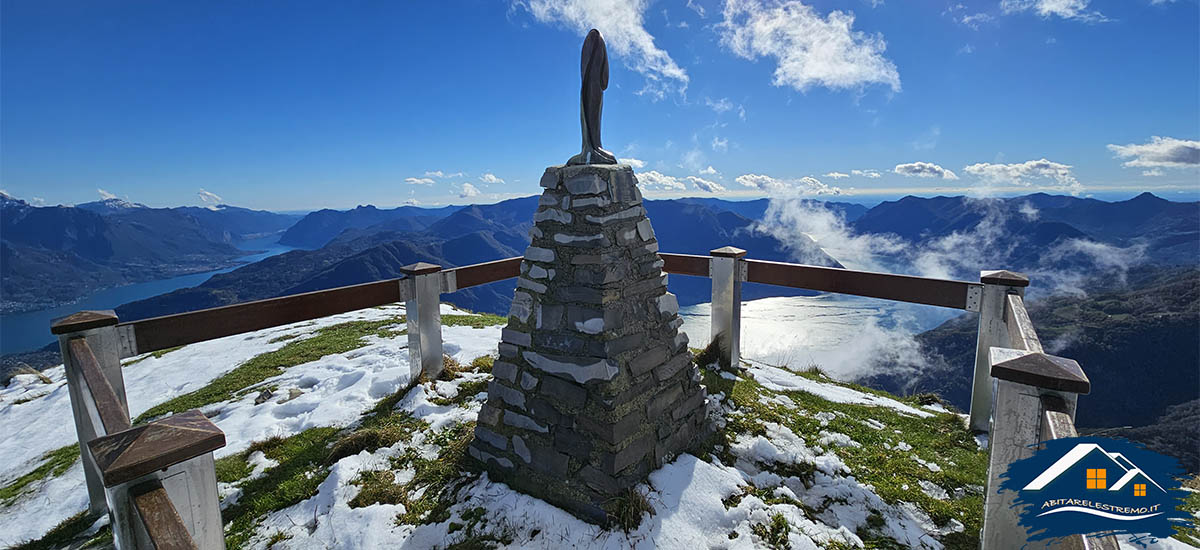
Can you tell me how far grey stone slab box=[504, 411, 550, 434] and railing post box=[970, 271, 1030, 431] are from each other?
4.55 meters

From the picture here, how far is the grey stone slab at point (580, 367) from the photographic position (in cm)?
371

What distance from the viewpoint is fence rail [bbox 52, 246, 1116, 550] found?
1815 mm

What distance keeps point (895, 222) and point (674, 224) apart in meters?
85.2

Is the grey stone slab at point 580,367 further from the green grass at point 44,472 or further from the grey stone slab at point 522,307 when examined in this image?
the green grass at point 44,472

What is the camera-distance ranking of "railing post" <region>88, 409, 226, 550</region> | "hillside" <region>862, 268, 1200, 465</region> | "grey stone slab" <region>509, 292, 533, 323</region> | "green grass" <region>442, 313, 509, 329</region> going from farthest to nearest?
1. "hillside" <region>862, 268, 1200, 465</region>
2. "green grass" <region>442, 313, 509, 329</region>
3. "grey stone slab" <region>509, 292, 533, 323</region>
4. "railing post" <region>88, 409, 226, 550</region>

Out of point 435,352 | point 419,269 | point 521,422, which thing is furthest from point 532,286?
point 435,352

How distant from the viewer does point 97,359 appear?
11.8 ft

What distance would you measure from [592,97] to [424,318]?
342 centimetres

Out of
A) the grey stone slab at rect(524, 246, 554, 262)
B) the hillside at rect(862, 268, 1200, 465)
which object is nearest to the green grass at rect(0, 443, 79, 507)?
the grey stone slab at rect(524, 246, 554, 262)

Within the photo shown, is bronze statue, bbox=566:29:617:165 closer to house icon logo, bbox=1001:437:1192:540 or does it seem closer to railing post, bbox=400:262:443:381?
railing post, bbox=400:262:443:381

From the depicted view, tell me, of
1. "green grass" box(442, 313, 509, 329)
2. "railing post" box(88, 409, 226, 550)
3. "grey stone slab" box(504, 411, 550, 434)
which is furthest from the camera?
"green grass" box(442, 313, 509, 329)

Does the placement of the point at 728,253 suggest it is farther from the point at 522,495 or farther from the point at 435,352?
the point at 435,352

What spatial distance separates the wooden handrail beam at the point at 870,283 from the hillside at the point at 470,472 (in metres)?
1.42

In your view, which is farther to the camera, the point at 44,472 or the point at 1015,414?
the point at 44,472
